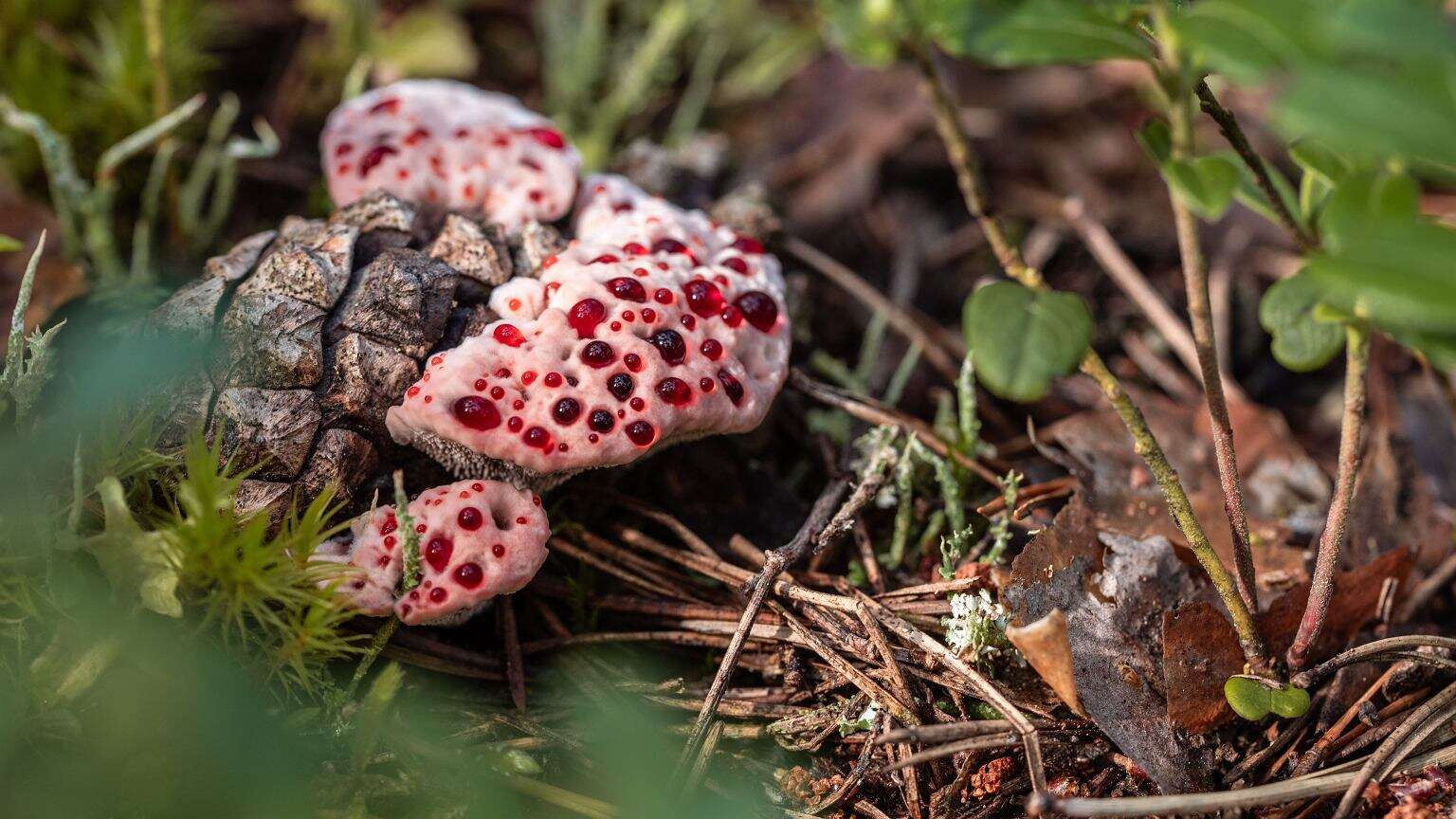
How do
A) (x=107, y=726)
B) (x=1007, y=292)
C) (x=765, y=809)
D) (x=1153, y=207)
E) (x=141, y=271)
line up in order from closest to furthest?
(x=1007, y=292) < (x=107, y=726) < (x=765, y=809) < (x=141, y=271) < (x=1153, y=207)

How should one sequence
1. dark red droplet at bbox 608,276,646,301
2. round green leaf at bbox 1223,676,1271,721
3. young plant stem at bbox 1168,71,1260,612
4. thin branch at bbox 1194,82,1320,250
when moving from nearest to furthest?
young plant stem at bbox 1168,71,1260,612, thin branch at bbox 1194,82,1320,250, round green leaf at bbox 1223,676,1271,721, dark red droplet at bbox 608,276,646,301

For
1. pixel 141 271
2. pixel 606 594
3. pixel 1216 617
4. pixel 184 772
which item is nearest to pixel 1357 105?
pixel 1216 617

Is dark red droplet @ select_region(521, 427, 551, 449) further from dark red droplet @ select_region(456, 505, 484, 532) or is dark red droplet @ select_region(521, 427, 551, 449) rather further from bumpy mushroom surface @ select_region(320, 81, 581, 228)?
bumpy mushroom surface @ select_region(320, 81, 581, 228)

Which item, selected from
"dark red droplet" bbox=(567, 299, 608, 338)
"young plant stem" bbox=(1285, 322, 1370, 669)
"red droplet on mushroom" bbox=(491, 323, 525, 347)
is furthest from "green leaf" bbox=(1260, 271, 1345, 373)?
"red droplet on mushroom" bbox=(491, 323, 525, 347)

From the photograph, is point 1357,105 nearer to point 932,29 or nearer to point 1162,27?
point 1162,27

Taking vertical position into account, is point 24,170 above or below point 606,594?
above

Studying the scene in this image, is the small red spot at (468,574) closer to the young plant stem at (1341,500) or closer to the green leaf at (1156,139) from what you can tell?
the green leaf at (1156,139)

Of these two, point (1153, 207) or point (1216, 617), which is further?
point (1153, 207)
